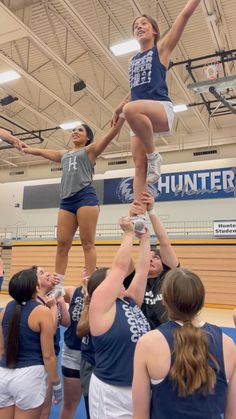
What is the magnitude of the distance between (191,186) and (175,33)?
11.9 metres

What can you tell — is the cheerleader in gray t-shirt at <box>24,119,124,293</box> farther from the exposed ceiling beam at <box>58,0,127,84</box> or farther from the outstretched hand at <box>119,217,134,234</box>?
the exposed ceiling beam at <box>58,0,127,84</box>

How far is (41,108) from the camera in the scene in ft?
40.3

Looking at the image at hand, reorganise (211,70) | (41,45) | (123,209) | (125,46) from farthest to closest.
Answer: (123,209)
(211,70)
(41,45)
(125,46)

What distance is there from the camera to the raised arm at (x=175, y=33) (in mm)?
2182

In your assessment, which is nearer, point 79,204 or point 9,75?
point 79,204

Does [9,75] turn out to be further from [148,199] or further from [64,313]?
[148,199]

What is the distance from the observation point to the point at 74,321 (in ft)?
8.54

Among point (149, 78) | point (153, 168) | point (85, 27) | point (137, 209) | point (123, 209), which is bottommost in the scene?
point (137, 209)

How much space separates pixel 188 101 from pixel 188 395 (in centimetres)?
1086

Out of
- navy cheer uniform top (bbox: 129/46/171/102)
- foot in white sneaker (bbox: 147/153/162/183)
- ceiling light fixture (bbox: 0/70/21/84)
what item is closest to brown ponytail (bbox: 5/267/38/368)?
foot in white sneaker (bbox: 147/153/162/183)

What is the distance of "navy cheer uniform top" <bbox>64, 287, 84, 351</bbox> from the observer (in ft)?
8.54

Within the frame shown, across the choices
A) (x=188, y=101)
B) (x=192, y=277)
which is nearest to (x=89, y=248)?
(x=192, y=277)

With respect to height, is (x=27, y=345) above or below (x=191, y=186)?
below

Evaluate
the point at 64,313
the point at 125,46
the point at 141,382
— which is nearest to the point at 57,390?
the point at 64,313
